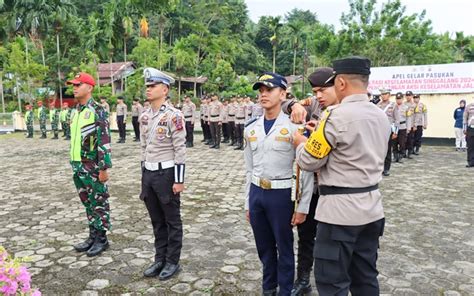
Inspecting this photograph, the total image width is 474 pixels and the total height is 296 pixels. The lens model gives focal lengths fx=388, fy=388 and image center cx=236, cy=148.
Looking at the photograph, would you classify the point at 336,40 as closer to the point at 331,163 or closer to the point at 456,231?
the point at 456,231

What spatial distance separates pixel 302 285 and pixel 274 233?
2.10 feet

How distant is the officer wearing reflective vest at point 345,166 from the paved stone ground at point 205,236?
1.22m

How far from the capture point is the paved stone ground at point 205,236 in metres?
3.40

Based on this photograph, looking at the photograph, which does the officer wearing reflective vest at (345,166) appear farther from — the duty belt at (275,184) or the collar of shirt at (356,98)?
the duty belt at (275,184)

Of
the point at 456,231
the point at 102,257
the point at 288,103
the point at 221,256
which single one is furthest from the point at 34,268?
the point at 456,231

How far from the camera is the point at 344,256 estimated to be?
2.27 m

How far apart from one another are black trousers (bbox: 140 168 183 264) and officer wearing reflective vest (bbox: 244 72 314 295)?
33.5 inches

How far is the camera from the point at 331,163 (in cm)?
229

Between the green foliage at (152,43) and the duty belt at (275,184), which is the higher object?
the green foliage at (152,43)

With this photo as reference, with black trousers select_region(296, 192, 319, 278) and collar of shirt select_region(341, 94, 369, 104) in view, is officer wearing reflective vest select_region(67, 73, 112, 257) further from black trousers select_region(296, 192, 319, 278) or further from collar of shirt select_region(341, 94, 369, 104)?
collar of shirt select_region(341, 94, 369, 104)

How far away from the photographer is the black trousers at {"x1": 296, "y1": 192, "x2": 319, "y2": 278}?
3.07 meters

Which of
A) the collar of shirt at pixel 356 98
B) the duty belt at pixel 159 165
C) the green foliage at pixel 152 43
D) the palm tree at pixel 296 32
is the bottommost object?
the duty belt at pixel 159 165

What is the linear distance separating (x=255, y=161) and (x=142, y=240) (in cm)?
212

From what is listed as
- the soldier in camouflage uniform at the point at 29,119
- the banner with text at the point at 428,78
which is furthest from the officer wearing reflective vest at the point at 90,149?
the soldier in camouflage uniform at the point at 29,119
